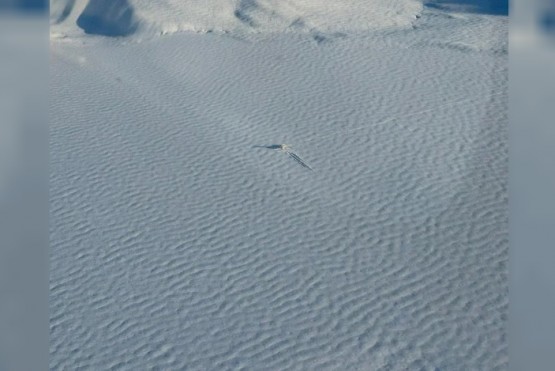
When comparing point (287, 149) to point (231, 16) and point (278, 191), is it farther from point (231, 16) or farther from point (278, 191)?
point (231, 16)

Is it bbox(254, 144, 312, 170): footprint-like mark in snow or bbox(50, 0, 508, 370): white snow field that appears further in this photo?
bbox(254, 144, 312, 170): footprint-like mark in snow

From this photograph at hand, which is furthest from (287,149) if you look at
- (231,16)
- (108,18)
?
(108,18)

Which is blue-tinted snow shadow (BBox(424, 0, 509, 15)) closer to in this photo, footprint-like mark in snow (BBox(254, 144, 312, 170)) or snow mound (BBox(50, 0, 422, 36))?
snow mound (BBox(50, 0, 422, 36))

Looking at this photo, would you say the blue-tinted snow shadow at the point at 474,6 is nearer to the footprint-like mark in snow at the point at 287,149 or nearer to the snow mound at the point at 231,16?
the snow mound at the point at 231,16

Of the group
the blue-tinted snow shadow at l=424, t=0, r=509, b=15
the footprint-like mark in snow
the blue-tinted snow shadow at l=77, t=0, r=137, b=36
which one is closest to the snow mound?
the blue-tinted snow shadow at l=77, t=0, r=137, b=36

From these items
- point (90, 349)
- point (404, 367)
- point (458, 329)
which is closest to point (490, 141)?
point (458, 329)
